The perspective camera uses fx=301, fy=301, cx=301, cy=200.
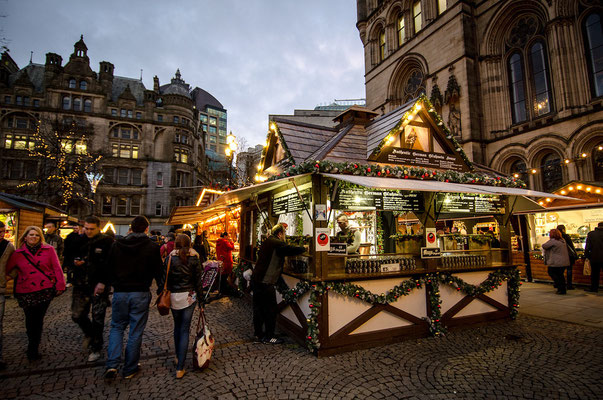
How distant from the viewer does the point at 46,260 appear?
4680mm

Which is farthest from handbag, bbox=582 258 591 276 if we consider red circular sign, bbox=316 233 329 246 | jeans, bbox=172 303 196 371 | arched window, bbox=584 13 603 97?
jeans, bbox=172 303 196 371

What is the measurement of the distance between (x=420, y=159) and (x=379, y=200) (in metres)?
2.06

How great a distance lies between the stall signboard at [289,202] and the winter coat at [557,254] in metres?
8.21

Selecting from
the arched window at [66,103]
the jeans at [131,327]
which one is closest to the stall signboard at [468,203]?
the jeans at [131,327]

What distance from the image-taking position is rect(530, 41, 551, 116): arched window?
16188mm

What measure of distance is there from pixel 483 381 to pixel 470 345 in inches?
55.0

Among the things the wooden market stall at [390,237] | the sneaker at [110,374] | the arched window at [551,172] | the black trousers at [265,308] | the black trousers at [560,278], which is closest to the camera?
the sneaker at [110,374]

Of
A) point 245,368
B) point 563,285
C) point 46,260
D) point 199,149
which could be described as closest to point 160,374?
point 245,368

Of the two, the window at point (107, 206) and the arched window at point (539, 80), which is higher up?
the arched window at point (539, 80)

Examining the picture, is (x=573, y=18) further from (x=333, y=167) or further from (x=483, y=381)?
(x=483, y=381)

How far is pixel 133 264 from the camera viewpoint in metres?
4.04

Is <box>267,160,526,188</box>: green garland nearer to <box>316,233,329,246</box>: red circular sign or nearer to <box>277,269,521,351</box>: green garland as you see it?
<box>316,233,329,246</box>: red circular sign

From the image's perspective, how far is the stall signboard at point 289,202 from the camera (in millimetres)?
5980

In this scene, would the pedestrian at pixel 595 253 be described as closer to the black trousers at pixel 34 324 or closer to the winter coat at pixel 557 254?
the winter coat at pixel 557 254
